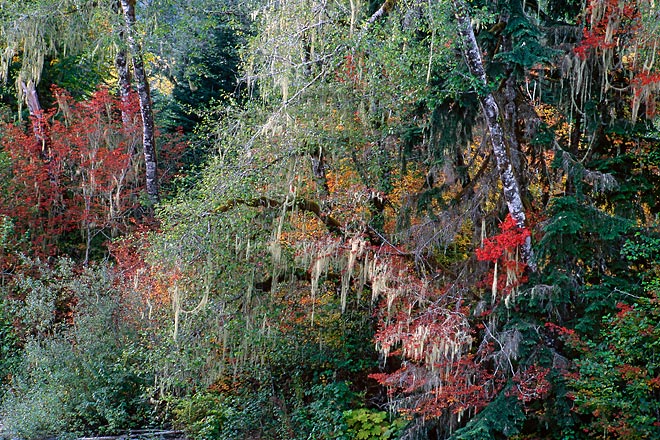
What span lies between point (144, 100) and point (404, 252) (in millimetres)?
7717

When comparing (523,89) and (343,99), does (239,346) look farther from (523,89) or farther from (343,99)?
(523,89)

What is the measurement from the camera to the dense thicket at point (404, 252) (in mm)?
8781

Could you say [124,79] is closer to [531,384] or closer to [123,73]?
[123,73]

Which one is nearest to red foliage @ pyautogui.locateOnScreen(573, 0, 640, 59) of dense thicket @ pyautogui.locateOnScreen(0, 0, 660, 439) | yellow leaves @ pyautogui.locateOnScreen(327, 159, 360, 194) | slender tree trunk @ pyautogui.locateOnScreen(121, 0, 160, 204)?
dense thicket @ pyautogui.locateOnScreen(0, 0, 660, 439)

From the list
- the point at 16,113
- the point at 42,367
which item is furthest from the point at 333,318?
the point at 16,113

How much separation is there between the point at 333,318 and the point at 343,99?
3.38m

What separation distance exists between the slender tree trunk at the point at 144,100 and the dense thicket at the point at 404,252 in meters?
3.30

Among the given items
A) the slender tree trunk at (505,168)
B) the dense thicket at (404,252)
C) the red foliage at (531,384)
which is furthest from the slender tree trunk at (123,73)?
the red foliage at (531,384)

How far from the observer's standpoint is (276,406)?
11.6m

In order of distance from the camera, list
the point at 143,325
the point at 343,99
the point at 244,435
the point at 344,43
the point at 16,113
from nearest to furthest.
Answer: the point at 344,43 → the point at 343,99 → the point at 244,435 → the point at 143,325 → the point at 16,113

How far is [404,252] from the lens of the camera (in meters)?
10.1

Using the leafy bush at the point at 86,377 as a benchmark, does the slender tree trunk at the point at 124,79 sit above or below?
above

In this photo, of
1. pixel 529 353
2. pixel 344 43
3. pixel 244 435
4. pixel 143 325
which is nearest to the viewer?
pixel 529 353

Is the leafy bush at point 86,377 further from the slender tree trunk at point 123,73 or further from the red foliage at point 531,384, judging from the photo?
the red foliage at point 531,384
